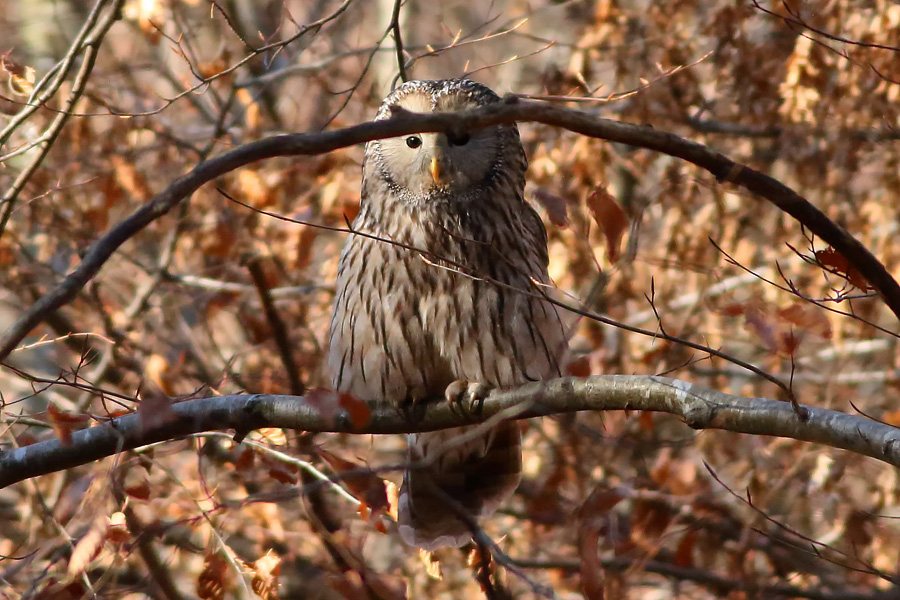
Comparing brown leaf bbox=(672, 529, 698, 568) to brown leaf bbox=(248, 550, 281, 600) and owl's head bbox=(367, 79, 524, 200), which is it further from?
brown leaf bbox=(248, 550, 281, 600)

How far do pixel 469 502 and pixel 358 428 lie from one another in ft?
4.22

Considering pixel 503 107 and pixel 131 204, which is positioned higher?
pixel 131 204

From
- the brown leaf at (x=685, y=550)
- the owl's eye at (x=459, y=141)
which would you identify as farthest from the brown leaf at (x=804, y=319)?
the brown leaf at (x=685, y=550)

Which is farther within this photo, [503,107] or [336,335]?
[336,335]

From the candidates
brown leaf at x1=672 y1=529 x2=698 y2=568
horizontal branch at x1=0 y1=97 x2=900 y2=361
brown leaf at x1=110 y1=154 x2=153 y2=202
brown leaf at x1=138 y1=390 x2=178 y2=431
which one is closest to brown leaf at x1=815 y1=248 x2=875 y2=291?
horizontal branch at x1=0 y1=97 x2=900 y2=361

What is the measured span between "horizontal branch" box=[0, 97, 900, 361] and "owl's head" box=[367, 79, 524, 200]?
5.41 ft

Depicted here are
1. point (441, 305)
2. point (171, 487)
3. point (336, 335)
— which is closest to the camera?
point (441, 305)

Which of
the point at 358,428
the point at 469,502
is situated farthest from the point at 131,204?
the point at 358,428

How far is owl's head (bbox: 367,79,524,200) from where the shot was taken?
357cm

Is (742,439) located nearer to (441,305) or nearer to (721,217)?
(721,217)

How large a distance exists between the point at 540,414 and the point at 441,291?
38.6 inches

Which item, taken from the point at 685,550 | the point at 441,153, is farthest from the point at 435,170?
the point at 685,550

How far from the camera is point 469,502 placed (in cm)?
402

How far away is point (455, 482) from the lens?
4039 millimetres
